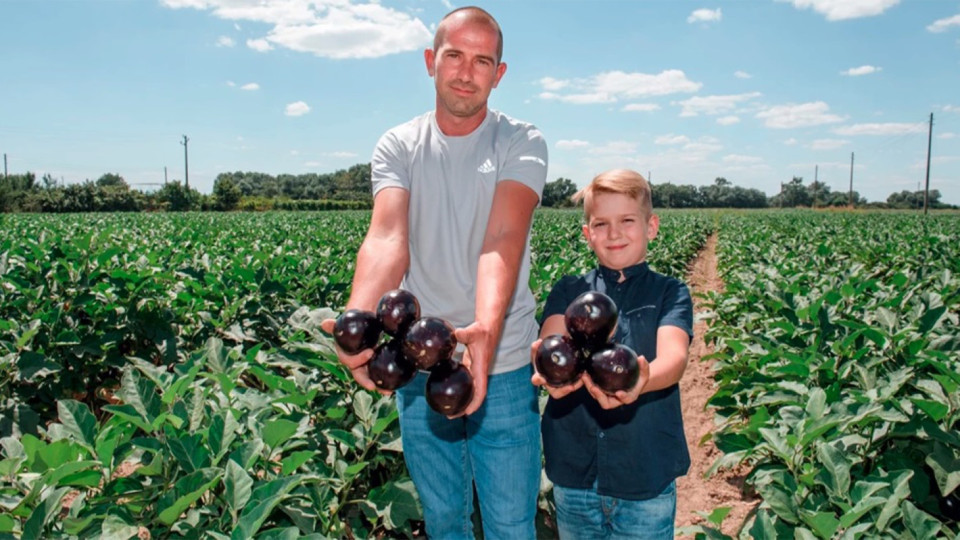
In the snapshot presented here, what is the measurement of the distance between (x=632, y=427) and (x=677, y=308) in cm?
42

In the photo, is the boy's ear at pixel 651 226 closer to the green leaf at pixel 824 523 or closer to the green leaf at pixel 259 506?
the green leaf at pixel 824 523

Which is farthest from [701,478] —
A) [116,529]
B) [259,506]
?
[116,529]

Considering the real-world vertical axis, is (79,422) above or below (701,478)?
above

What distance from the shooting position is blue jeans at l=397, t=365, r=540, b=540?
214 centimetres

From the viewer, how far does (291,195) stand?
112188 millimetres

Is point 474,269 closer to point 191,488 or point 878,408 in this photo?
point 191,488

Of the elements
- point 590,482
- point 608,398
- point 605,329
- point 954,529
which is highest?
point 605,329

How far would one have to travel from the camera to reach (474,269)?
2.17 metres

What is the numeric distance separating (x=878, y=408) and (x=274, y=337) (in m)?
4.35

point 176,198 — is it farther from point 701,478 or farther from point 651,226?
point 651,226

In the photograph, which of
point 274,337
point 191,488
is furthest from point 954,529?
point 274,337

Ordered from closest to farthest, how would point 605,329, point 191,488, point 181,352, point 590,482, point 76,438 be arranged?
point 191,488
point 605,329
point 76,438
point 590,482
point 181,352

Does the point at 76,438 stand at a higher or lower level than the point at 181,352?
higher

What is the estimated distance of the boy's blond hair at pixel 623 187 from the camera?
2.22 m
